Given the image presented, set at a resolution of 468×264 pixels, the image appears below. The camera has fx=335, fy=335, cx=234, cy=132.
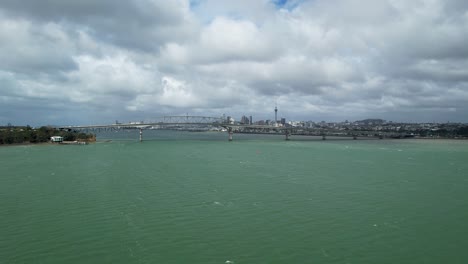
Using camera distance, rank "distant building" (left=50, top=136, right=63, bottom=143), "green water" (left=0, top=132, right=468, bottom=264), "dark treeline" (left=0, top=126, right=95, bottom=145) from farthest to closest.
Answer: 1. "distant building" (left=50, top=136, right=63, bottom=143)
2. "dark treeline" (left=0, top=126, right=95, bottom=145)
3. "green water" (left=0, top=132, right=468, bottom=264)

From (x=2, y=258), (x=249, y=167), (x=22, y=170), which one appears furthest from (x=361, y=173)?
(x=22, y=170)

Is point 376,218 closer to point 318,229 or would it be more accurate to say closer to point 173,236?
point 318,229

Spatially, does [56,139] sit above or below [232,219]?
above

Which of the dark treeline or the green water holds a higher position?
the dark treeline

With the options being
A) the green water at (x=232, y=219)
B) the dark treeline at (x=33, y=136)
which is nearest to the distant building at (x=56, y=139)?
the dark treeline at (x=33, y=136)

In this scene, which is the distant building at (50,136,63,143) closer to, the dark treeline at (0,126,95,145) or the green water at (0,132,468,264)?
the dark treeline at (0,126,95,145)

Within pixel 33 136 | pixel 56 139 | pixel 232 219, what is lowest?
pixel 232 219

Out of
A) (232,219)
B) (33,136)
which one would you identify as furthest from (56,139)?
(232,219)

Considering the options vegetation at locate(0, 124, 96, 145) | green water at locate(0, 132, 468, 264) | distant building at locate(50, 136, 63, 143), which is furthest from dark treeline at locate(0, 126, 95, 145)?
green water at locate(0, 132, 468, 264)

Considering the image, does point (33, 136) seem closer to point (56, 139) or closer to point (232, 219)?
point (56, 139)

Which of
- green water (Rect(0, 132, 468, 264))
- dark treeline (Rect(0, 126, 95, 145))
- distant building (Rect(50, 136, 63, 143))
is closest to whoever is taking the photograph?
green water (Rect(0, 132, 468, 264))

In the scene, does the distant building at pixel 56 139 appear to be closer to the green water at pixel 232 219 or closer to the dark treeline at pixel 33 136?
the dark treeline at pixel 33 136
